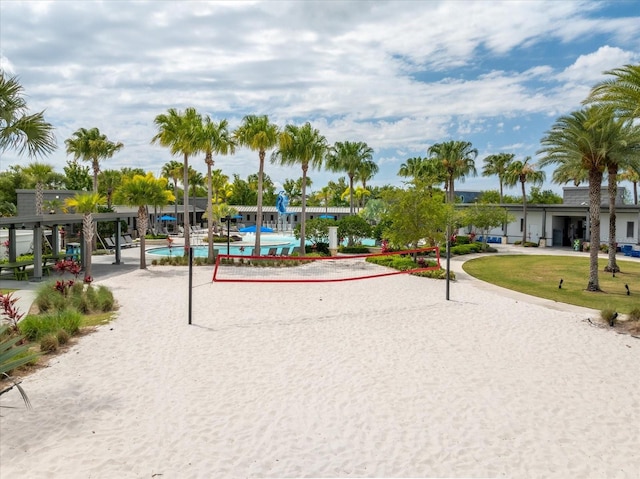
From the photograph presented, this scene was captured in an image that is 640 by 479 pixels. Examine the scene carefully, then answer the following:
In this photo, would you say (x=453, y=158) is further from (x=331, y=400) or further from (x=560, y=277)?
(x=331, y=400)

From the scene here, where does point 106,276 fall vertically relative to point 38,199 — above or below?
below

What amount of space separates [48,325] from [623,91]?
1718 centimetres

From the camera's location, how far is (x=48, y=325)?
1162 centimetres

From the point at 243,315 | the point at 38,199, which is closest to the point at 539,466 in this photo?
the point at 243,315

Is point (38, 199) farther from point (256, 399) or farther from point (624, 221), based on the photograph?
point (624, 221)

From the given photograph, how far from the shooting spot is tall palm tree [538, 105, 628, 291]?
19.5 meters

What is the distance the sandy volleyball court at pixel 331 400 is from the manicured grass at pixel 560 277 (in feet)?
15.1

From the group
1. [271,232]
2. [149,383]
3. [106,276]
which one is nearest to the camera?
[149,383]

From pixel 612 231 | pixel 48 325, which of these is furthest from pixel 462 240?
pixel 48 325

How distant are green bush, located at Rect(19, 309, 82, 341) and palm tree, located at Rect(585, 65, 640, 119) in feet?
53.6

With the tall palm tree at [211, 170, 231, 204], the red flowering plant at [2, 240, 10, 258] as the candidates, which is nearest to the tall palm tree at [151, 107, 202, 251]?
the red flowering plant at [2, 240, 10, 258]

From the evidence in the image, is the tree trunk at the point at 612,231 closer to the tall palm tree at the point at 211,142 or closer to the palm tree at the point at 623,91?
the palm tree at the point at 623,91

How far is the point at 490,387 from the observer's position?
8828 millimetres

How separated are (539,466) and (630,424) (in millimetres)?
2295
